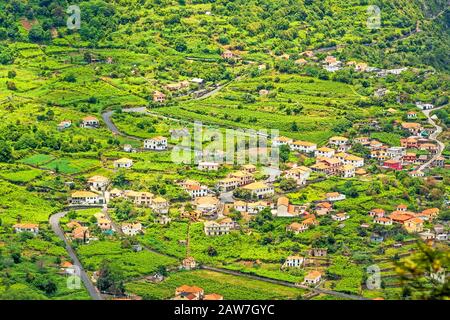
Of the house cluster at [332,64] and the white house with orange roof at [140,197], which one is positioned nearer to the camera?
the white house with orange roof at [140,197]

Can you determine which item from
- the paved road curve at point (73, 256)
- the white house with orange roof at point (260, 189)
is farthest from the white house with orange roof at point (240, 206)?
the paved road curve at point (73, 256)

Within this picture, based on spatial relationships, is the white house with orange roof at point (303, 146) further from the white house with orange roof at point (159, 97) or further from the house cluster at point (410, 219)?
the white house with orange roof at point (159, 97)

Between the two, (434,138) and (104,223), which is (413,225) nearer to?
(104,223)

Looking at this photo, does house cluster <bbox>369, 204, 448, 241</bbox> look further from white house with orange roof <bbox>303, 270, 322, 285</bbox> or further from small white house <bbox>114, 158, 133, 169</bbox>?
small white house <bbox>114, 158, 133, 169</bbox>

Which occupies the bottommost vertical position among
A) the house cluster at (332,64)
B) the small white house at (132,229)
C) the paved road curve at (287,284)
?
the paved road curve at (287,284)

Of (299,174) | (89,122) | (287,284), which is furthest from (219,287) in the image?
(89,122)

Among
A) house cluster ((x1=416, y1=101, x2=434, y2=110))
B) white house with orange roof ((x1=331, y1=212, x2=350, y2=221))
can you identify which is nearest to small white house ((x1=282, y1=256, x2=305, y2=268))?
white house with orange roof ((x1=331, y1=212, x2=350, y2=221))
